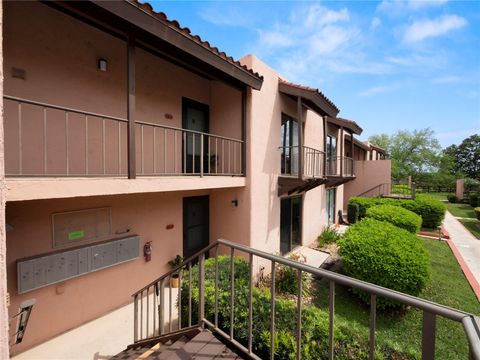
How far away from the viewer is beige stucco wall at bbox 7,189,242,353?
4.20 m

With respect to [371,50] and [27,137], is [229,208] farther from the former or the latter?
[371,50]

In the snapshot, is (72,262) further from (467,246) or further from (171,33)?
(467,246)

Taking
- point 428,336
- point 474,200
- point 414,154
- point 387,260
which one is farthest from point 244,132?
point 414,154

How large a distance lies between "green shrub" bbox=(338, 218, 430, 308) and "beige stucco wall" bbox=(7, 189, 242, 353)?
3242 mm

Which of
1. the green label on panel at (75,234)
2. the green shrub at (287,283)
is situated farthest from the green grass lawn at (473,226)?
the green label on panel at (75,234)

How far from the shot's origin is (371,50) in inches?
339

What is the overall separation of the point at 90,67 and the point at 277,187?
241 inches

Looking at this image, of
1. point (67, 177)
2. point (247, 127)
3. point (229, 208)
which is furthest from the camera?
point (229, 208)

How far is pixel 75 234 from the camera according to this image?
4.84 meters

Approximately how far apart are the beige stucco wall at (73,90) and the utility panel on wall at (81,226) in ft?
3.10

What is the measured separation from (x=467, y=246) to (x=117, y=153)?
53.4ft

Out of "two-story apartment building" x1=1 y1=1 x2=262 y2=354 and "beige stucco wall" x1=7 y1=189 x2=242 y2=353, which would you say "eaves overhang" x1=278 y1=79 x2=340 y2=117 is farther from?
"beige stucco wall" x1=7 y1=189 x2=242 y2=353

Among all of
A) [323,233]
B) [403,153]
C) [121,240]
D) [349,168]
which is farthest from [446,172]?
[121,240]

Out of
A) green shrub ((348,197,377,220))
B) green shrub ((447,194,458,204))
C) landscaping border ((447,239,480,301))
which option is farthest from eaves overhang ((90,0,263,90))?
green shrub ((447,194,458,204))
